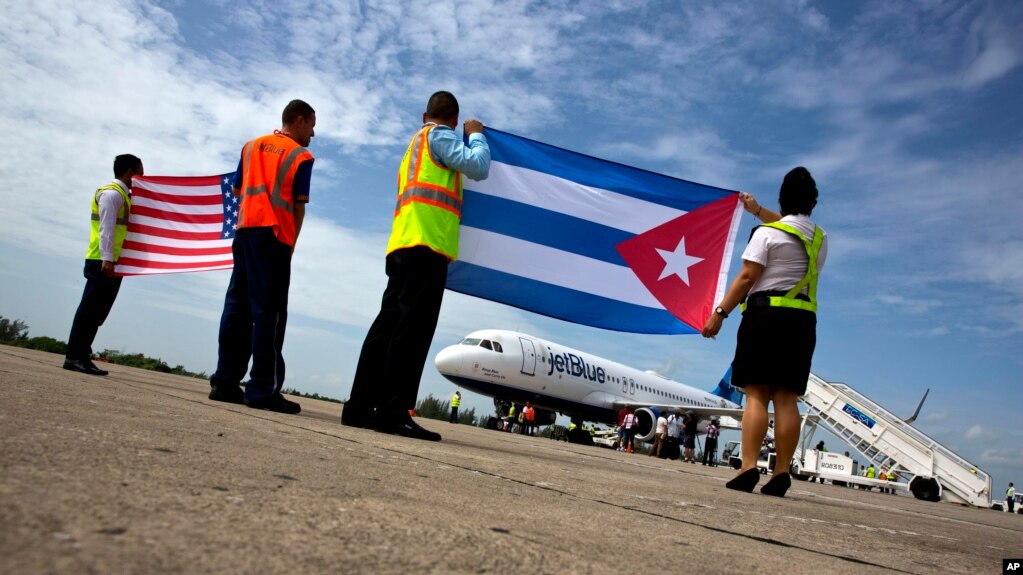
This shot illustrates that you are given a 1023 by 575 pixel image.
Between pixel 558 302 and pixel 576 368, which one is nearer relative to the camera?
pixel 558 302

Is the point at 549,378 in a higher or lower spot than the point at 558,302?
higher

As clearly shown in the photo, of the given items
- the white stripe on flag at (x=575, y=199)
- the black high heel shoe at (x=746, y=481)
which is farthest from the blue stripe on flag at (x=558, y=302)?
the black high heel shoe at (x=746, y=481)

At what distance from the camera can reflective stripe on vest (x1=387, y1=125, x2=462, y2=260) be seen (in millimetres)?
3531

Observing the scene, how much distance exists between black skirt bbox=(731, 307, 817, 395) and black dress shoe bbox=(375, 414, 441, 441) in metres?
1.74

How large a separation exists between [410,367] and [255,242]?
1198mm

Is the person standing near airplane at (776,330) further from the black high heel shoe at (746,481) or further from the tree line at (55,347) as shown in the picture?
the tree line at (55,347)

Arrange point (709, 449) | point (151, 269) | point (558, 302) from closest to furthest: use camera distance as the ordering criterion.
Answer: point (558, 302) < point (151, 269) < point (709, 449)

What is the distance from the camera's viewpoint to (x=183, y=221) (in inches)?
282

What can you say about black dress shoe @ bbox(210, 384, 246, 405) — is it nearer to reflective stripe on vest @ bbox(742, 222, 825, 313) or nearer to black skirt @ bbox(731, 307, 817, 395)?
black skirt @ bbox(731, 307, 817, 395)

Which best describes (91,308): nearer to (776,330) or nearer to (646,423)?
(776,330)

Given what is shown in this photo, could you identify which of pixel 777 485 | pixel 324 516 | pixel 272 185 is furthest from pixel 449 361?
pixel 324 516

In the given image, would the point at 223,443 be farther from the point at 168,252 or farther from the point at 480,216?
the point at 168,252

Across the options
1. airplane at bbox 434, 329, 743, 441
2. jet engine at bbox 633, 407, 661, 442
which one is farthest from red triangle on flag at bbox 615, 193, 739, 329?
jet engine at bbox 633, 407, 661, 442

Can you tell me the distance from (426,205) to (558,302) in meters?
1.85
